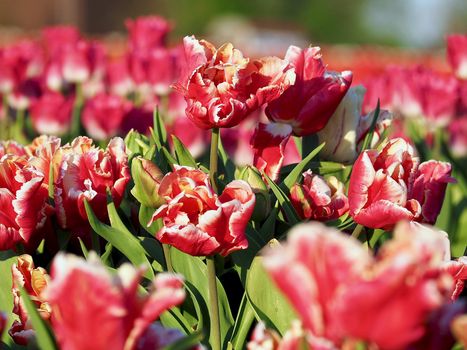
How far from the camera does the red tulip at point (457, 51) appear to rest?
289 centimetres

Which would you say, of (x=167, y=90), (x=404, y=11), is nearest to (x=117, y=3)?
(x=404, y=11)

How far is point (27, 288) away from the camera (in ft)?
3.78

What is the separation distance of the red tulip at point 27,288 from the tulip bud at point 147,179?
155mm

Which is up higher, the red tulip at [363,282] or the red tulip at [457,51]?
the red tulip at [363,282]

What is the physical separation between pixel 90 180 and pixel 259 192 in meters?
0.22

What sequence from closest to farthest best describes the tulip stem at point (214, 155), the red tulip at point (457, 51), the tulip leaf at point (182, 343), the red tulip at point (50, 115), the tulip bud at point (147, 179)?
the tulip leaf at point (182, 343)
the tulip bud at point (147, 179)
the tulip stem at point (214, 155)
the red tulip at point (50, 115)
the red tulip at point (457, 51)

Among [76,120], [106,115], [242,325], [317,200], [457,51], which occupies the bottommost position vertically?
[76,120]

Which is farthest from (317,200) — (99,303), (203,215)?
(99,303)

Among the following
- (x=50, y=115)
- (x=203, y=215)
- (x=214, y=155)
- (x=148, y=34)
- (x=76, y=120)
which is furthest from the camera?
(x=148, y=34)

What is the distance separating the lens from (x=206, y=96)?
1.15 m

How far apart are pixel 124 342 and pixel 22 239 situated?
0.47m

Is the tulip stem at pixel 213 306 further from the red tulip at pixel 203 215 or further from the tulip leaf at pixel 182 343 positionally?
the tulip leaf at pixel 182 343

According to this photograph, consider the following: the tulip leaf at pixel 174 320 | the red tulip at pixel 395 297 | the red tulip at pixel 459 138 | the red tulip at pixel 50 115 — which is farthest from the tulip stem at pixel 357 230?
the red tulip at pixel 459 138

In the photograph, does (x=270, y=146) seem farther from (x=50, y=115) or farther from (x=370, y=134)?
(x=50, y=115)
